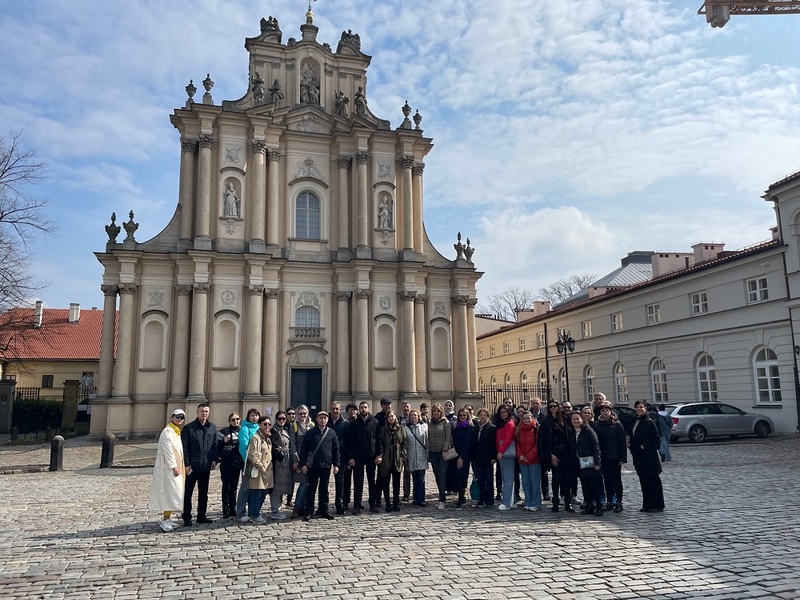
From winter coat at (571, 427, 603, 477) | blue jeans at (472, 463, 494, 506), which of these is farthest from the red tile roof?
winter coat at (571, 427, 603, 477)

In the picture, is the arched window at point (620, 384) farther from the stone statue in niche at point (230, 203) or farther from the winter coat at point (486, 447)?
the winter coat at point (486, 447)

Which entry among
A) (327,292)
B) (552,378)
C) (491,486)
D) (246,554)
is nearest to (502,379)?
(552,378)

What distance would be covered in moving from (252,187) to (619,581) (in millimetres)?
25744

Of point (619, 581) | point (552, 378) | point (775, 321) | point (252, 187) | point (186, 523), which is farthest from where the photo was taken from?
point (552, 378)

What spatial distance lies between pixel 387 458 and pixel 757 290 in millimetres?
21351

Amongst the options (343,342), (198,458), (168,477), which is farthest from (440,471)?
(343,342)

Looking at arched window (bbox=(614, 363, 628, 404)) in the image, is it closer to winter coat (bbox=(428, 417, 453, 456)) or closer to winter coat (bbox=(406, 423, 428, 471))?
winter coat (bbox=(428, 417, 453, 456))

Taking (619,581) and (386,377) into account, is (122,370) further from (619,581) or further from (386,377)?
(619,581)

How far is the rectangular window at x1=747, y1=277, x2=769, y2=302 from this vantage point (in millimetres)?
25141

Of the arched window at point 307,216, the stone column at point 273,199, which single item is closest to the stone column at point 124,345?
the stone column at point 273,199

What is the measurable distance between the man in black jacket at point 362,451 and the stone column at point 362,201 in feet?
64.1

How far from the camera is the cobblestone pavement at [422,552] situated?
6.28 metres

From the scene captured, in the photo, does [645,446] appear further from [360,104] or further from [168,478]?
[360,104]

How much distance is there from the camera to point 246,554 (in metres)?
7.80
